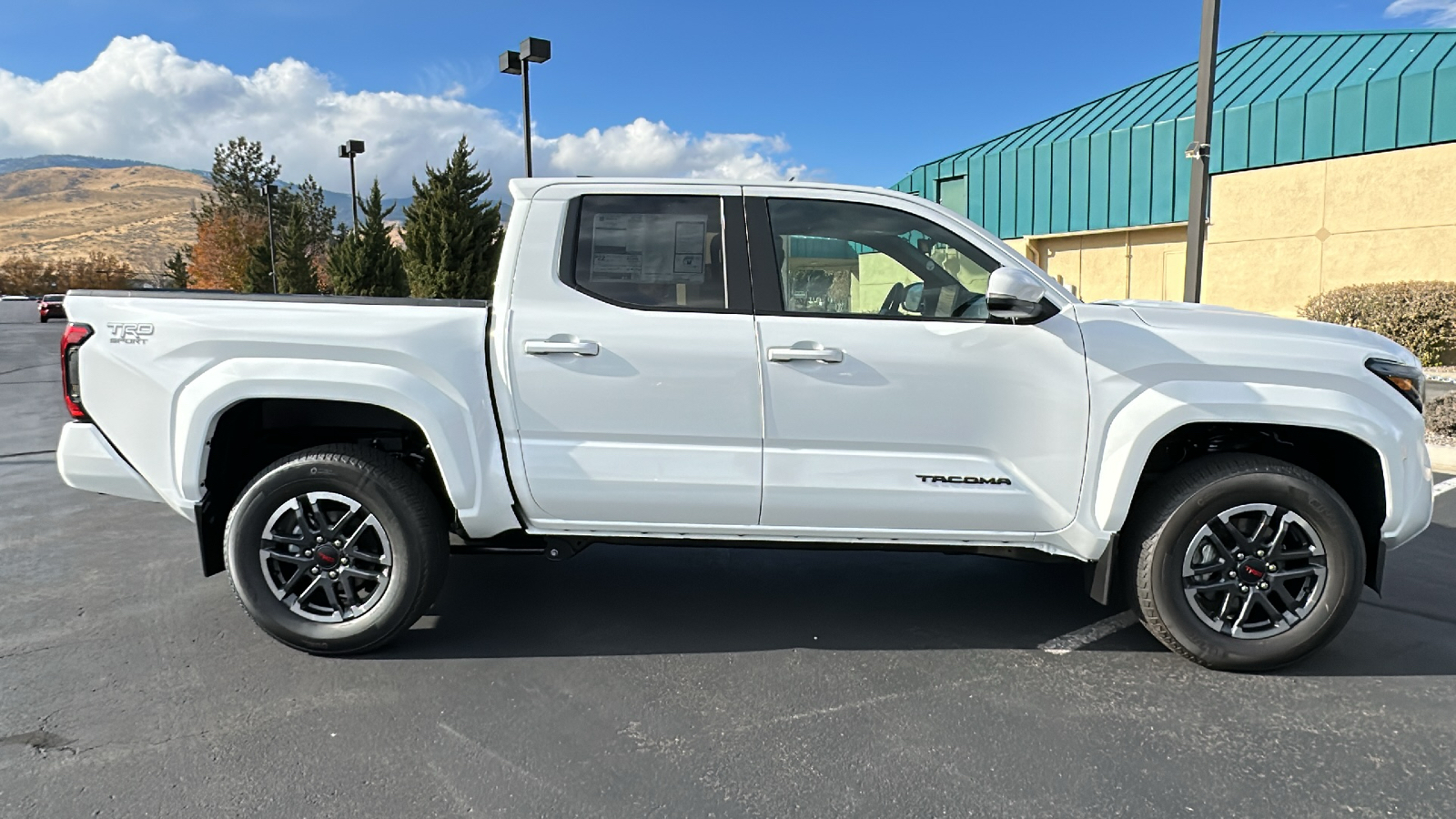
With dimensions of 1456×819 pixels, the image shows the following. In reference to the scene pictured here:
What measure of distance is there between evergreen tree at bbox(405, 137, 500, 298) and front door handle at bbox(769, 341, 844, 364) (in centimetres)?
1948

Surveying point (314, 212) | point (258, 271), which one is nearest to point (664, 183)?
point (258, 271)

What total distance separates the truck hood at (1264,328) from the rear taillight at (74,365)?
14.0 feet

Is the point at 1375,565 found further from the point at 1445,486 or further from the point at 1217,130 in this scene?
the point at 1217,130

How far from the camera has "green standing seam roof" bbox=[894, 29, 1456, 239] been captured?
1652 centimetres

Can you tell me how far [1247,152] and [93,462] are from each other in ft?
68.0

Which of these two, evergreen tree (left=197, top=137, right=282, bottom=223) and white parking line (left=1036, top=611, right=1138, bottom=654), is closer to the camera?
white parking line (left=1036, top=611, right=1138, bottom=654)

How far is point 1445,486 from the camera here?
7.14 metres

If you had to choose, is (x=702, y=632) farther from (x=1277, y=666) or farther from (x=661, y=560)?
(x=1277, y=666)

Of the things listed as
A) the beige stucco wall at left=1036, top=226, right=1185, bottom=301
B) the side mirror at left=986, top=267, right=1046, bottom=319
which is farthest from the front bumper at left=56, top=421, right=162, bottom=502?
the beige stucco wall at left=1036, top=226, right=1185, bottom=301

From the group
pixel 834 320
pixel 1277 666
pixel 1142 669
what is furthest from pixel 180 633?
pixel 1277 666

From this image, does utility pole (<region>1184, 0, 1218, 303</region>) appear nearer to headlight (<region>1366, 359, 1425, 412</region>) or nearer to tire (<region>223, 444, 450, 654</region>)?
headlight (<region>1366, 359, 1425, 412</region>)

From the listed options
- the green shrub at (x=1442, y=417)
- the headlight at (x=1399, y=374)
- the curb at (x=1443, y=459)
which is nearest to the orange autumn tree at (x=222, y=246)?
the green shrub at (x=1442, y=417)

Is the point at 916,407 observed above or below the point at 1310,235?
below

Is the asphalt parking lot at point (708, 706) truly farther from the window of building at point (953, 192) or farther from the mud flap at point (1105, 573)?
the window of building at point (953, 192)
